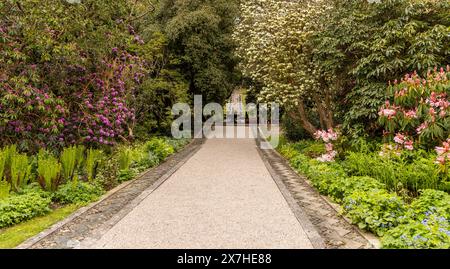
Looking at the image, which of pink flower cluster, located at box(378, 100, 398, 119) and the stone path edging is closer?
the stone path edging

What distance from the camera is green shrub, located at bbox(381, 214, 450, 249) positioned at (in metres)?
3.83

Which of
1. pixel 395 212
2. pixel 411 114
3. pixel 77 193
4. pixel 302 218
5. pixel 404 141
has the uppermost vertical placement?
pixel 411 114

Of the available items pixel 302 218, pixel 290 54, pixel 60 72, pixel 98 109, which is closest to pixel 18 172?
pixel 98 109

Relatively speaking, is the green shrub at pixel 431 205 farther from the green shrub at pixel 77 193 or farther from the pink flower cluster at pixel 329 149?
the green shrub at pixel 77 193

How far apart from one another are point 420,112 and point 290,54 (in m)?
6.15

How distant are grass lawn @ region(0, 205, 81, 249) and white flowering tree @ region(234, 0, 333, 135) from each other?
27.2 ft

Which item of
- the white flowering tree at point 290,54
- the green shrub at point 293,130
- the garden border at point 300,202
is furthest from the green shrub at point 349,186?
the green shrub at point 293,130

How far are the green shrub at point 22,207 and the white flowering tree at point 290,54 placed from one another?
8369 mm

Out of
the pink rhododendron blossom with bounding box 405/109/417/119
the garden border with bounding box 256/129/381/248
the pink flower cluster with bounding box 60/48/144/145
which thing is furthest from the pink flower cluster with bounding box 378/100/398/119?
the pink flower cluster with bounding box 60/48/144/145

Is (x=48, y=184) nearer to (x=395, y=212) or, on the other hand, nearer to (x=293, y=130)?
(x=395, y=212)

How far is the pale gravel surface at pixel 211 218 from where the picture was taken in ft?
15.0

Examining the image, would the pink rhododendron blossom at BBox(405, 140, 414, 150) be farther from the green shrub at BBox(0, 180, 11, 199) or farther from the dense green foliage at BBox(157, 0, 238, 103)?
the dense green foliage at BBox(157, 0, 238, 103)

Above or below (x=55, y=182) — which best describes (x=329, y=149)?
above

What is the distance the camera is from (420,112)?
7.14 m
